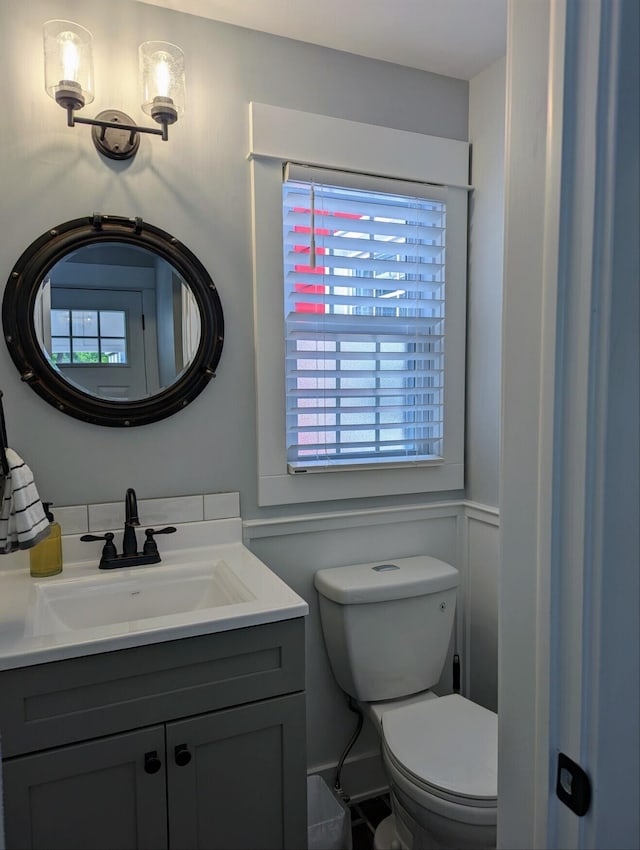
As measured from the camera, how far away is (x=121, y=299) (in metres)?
1.65

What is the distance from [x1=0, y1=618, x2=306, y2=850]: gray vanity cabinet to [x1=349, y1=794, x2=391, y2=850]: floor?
55 cm

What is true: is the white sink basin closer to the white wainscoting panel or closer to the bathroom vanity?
the bathroom vanity

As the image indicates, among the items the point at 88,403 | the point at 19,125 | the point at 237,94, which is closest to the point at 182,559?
the point at 88,403

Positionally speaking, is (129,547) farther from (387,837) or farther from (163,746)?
(387,837)

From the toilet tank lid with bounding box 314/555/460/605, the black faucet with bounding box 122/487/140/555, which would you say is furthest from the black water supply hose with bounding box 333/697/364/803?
the black faucet with bounding box 122/487/140/555

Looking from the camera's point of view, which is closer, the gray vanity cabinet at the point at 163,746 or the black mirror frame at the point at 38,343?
the gray vanity cabinet at the point at 163,746

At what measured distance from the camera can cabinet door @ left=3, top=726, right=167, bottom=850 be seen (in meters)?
1.13

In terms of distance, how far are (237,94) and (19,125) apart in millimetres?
613

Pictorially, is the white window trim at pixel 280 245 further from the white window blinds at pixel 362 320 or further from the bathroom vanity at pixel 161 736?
the bathroom vanity at pixel 161 736

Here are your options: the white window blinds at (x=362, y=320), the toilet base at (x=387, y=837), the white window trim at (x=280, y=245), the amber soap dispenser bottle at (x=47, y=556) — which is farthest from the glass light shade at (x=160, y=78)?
the toilet base at (x=387, y=837)

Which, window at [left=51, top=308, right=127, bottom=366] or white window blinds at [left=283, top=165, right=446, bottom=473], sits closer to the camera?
window at [left=51, top=308, right=127, bottom=366]

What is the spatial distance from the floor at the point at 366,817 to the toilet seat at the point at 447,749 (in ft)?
1.45

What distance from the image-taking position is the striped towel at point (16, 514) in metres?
1.18

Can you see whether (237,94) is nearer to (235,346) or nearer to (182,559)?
(235,346)
